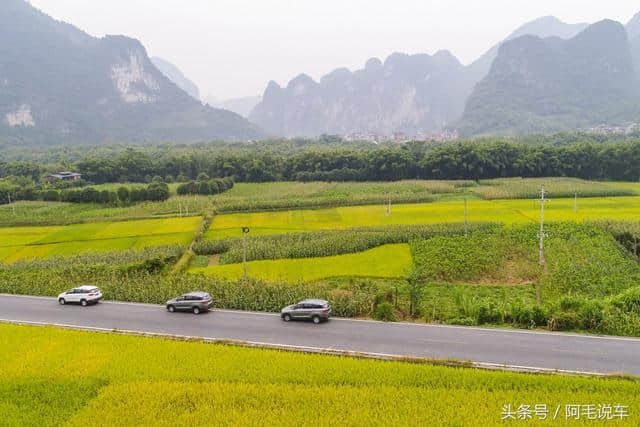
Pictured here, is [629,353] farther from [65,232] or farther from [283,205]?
[65,232]

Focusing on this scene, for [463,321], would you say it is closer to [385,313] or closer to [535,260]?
[385,313]

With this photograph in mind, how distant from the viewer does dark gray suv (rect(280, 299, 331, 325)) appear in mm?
23719

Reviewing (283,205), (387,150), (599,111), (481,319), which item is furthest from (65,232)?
(599,111)

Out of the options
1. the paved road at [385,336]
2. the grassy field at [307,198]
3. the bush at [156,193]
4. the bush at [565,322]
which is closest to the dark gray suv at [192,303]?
the paved road at [385,336]

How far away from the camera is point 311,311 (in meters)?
23.8

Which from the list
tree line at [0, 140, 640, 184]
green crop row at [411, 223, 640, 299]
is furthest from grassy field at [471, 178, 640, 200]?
green crop row at [411, 223, 640, 299]

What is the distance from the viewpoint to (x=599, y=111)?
655 ft

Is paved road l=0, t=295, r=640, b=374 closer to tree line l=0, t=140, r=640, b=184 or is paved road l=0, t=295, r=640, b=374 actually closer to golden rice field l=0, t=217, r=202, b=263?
golden rice field l=0, t=217, r=202, b=263

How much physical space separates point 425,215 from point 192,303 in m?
31.1

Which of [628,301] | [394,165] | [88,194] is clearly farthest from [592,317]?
[394,165]

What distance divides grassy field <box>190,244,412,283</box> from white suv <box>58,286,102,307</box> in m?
7.40

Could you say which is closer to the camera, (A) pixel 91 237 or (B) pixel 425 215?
(A) pixel 91 237

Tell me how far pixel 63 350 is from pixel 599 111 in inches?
8726

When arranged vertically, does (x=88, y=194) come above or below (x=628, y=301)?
above
